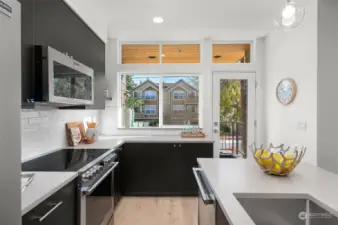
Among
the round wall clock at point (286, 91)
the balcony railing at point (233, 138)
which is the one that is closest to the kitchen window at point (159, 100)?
the balcony railing at point (233, 138)

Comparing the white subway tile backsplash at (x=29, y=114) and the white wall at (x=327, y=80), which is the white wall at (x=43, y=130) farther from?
the white wall at (x=327, y=80)

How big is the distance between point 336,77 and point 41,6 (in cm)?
323

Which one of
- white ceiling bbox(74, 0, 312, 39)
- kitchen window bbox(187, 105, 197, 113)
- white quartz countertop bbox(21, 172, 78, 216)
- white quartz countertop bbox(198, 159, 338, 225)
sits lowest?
white quartz countertop bbox(21, 172, 78, 216)

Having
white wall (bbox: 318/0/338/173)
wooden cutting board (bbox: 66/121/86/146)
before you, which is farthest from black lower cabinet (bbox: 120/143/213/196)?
white wall (bbox: 318/0/338/173)

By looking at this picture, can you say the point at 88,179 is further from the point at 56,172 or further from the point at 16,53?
the point at 16,53

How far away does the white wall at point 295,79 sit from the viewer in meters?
3.05

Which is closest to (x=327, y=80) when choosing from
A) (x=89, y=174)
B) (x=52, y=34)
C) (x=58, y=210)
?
(x=89, y=174)

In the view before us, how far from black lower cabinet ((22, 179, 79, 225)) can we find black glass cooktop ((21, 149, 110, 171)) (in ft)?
0.77

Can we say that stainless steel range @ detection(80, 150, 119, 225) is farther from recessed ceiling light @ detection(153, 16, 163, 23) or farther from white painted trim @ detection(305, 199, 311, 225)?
recessed ceiling light @ detection(153, 16, 163, 23)

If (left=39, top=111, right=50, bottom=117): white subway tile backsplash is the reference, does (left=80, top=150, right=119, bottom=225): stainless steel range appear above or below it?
below

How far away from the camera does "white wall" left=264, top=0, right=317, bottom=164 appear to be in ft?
10.00

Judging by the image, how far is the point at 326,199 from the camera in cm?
123

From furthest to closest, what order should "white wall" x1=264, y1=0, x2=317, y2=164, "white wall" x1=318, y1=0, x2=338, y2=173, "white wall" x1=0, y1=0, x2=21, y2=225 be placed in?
"white wall" x1=264, y1=0, x2=317, y2=164 → "white wall" x1=318, y1=0, x2=338, y2=173 → "white wall" x1=0, y1=0, x2=21, y2=225

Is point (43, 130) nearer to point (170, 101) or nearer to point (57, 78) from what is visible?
point (57, 78)
